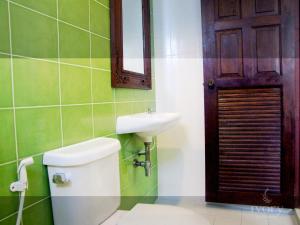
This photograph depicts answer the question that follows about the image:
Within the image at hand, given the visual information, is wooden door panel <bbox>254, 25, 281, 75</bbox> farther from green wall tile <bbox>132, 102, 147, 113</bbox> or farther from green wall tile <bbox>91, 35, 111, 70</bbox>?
green wall tile <bbox>91, 35, 111, 70</bbox>

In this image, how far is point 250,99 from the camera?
2.06m

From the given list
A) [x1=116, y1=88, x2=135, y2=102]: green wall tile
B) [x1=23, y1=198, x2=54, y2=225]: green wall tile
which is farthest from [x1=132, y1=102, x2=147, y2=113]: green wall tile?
[x1=23, y1=198, x2=54, y2=225]: green wall tile

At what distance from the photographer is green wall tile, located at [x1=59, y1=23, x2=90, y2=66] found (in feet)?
4.00

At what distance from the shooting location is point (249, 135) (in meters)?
2.08

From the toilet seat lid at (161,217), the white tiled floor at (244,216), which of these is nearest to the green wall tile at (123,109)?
the toilet seat lid at (161,217)

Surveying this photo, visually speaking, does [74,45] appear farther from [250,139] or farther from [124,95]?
[250,139]

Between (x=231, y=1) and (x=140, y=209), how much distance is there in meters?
1.59

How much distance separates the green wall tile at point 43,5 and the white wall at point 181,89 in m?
1.25

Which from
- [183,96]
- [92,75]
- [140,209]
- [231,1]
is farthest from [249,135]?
[92,75]

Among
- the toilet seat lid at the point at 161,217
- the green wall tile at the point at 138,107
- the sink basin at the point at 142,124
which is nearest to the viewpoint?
the toilet seat lid at the point at 161,217

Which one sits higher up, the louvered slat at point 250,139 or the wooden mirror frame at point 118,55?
the wooden mirror frame at point 118,55

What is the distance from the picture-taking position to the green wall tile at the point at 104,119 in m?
1.46

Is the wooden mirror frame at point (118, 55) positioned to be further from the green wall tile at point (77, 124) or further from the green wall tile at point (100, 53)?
the green wall tile at point (77, 124)

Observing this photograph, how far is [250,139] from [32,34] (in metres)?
1.64
